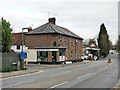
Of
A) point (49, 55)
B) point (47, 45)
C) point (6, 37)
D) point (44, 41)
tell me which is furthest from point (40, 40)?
point (6, 37)

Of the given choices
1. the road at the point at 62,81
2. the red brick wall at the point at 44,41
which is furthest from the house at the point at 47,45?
the road at the point at 62,81

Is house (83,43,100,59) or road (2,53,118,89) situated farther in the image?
house (83,43,100,59)

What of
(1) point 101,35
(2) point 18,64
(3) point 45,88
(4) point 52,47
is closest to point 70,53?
(4) point 52,47

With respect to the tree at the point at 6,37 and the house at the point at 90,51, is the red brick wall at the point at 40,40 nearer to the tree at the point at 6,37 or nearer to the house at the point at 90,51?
the tree at the point at 6,37

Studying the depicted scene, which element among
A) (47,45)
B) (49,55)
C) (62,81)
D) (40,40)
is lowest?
(62,81)

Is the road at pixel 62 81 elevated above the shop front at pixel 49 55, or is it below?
below

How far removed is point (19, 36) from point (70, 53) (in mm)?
14892

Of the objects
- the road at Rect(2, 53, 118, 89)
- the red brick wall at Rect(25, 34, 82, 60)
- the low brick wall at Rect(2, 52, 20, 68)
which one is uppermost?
the red brick wall at Rect(25, 34, 82, 60)

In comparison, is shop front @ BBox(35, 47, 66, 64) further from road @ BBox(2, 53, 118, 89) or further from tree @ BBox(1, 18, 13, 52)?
road @ BBox(2, 53, 118, 89)

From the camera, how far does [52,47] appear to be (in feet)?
109

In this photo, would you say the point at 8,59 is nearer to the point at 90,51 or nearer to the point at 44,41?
the point at 44,41

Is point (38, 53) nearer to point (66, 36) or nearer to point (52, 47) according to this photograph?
point (52, 47)

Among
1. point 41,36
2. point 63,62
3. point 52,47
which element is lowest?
point 63,62

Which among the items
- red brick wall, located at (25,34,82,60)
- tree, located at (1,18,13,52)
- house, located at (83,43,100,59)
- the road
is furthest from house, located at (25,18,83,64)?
house, located at (83,43,100,59)
